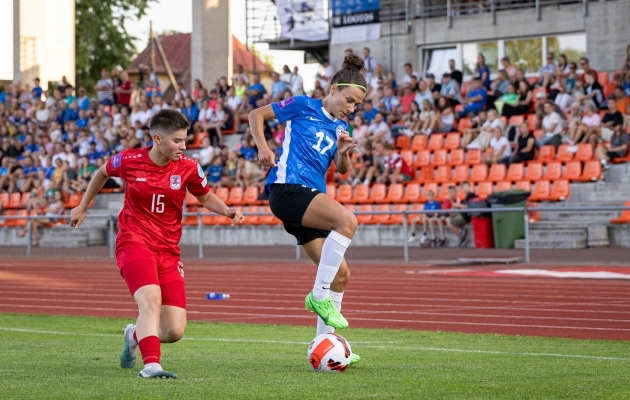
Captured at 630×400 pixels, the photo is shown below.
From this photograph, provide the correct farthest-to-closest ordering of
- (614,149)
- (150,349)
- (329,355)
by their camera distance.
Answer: (614,149) → (329,355) → (150,349)

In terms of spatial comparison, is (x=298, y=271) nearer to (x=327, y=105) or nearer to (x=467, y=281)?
(x=467, y=281)

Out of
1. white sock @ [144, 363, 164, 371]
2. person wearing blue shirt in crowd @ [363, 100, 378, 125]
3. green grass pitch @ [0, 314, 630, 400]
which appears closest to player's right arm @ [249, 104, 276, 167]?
green grass pitch @ [0, 314, 630, 400]

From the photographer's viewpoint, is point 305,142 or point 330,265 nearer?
point 330,265

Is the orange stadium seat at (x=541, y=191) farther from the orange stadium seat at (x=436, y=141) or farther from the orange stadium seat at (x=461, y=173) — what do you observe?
the orange stadium seat at (x=436, y=141)

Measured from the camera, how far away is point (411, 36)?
3253cm

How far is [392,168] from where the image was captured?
86.9 ft

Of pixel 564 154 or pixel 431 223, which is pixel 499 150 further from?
pixel 431 223

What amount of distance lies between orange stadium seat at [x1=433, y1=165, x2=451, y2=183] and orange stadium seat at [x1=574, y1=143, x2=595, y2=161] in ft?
10.5

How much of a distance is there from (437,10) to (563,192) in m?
10.5

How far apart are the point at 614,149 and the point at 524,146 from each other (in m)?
1.99

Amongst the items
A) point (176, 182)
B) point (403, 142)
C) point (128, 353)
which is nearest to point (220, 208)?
point (176, 182)

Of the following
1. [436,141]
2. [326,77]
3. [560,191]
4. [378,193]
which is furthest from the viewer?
[326,77]

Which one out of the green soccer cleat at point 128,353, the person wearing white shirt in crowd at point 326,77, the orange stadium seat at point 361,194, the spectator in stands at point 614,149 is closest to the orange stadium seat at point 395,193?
the orange stadium seat at point 361,194

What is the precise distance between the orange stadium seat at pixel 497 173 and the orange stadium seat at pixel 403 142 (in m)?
2.92
